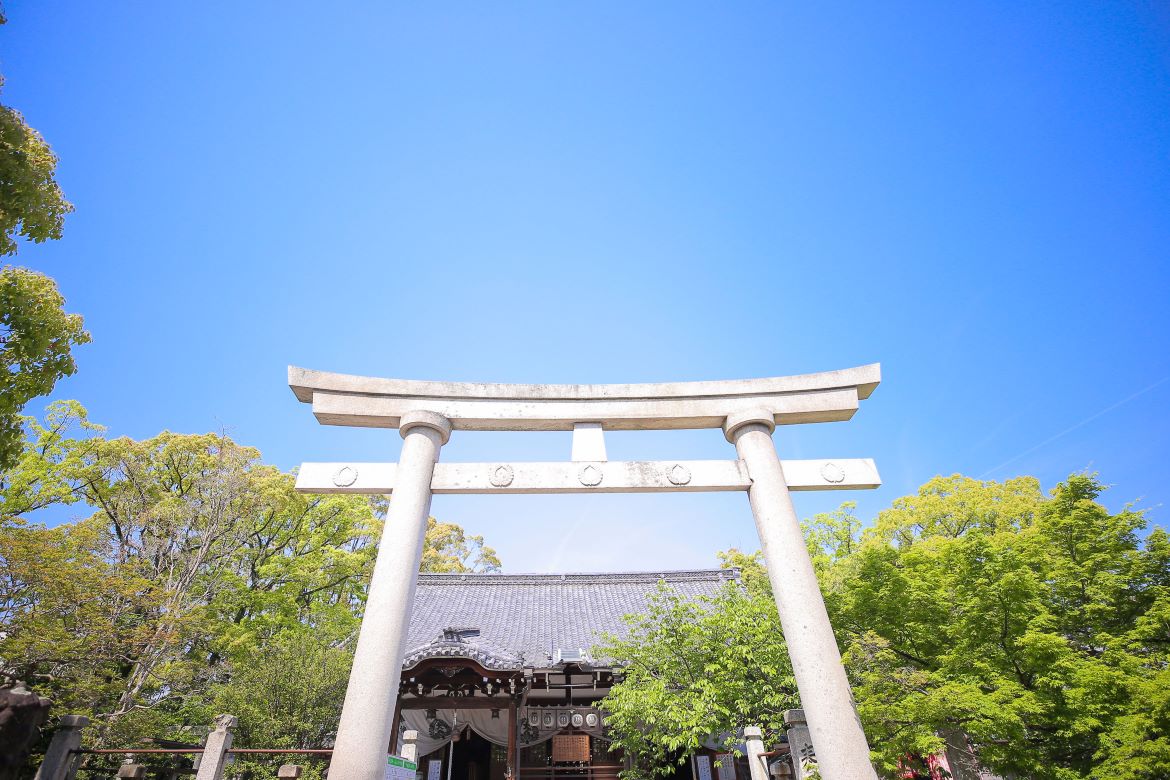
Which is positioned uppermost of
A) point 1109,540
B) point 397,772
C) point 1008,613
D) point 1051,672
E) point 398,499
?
point 398,499

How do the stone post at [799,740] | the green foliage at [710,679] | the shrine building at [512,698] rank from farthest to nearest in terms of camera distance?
→ the shrine building at [512,698] < the green foliage at [710,679] < the stone post at [799,740]

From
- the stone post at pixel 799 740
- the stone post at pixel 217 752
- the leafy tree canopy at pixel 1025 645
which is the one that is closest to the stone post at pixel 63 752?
the stone post at pixel 217 752

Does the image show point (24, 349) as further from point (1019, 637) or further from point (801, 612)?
point (1019, 637)

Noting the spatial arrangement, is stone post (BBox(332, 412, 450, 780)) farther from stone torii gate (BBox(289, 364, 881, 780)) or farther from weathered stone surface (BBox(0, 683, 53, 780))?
weathered stone surface (BBox(0, 683, 53, 780))

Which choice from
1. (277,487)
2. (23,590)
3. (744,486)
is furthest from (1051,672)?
(277,487)

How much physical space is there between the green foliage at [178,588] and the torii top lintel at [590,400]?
22.7 feet

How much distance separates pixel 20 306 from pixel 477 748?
43.9ft

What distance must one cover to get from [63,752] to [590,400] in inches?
336

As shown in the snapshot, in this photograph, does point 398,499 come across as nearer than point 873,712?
No

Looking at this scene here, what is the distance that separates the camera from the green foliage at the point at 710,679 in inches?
371

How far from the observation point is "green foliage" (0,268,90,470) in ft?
24.3

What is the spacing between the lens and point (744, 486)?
23.1 ft

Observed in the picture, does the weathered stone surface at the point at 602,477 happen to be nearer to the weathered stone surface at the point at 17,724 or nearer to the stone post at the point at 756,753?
the stone post at the point at 756,753

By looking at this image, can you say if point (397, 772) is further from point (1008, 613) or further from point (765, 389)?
point (1008, 613)
